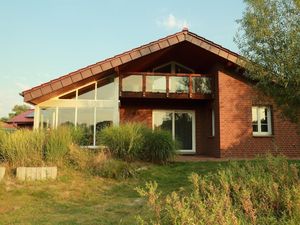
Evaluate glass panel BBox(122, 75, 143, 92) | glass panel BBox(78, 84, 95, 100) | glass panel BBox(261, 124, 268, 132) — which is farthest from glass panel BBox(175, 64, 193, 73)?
glass panel BBox(261, 124, 268, 132)

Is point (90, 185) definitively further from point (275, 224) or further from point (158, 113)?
point (158, 113)

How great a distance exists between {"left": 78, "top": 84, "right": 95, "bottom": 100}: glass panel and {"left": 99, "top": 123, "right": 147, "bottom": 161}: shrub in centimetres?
430

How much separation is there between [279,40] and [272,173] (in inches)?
133

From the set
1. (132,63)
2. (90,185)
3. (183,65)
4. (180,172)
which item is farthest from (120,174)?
(183,65)

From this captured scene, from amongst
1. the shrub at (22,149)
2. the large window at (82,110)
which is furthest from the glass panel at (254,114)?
the shrub at (22,149)

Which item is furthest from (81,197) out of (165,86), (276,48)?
(165,86)

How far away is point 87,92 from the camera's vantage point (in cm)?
1645

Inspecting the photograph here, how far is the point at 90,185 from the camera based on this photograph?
955cm

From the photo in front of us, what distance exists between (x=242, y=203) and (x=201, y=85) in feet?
40.7

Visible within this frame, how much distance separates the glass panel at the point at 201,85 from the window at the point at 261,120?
237 centimetres

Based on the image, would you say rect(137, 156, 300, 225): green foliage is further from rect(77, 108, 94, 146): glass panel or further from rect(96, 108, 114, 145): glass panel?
rect(77, 108, 94, 146): glass panel

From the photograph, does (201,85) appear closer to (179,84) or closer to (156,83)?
(179,84)

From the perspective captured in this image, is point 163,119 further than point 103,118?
Yes

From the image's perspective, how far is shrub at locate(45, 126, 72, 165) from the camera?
1070 cm
